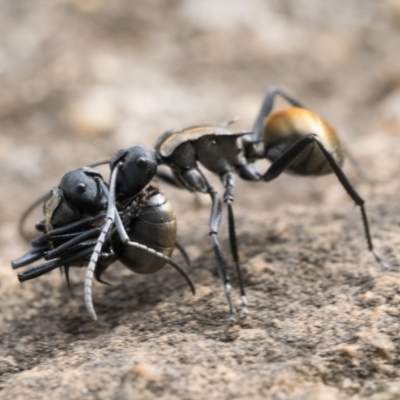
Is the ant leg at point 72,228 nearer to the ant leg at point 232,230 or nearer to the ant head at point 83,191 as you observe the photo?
the ant head at point 83,191

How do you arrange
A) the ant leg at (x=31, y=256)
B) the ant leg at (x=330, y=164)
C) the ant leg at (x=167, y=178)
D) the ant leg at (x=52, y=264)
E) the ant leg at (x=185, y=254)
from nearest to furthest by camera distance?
the ant leg at (x=52, y=264)
the ant leg at (x=31, y=256)
the ant leg at (x=330, y=164)
the ant leg at (x=185, y=254)
the ant leg at (x=167, y=178)

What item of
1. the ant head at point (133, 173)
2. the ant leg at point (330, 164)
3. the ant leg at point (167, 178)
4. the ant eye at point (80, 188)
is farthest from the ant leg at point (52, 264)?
the ant leg at point (330, 164)

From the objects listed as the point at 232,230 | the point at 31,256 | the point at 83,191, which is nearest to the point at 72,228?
the point at 83,191

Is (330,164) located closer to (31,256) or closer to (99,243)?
(99,243)

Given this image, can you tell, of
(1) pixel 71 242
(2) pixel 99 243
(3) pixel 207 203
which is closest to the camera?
(2) pixel 99 243

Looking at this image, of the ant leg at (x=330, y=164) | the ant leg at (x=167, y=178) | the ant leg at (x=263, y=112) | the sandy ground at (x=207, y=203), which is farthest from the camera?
the ant leg at (x=263, y=112)

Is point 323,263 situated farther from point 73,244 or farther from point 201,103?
point 201,103
